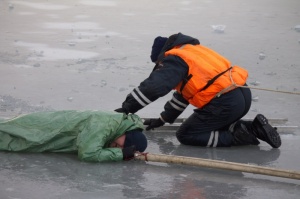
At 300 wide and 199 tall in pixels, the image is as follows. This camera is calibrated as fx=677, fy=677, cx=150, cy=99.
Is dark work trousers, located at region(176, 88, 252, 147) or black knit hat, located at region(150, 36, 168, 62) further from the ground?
black knit hat, located at region(150, 36, 168, 62)

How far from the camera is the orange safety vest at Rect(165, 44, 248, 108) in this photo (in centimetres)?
523

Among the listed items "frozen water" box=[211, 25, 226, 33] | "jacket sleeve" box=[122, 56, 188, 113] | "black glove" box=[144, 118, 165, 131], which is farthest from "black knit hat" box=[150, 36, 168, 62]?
"frozen water" box=[211, 25, 226, 33]

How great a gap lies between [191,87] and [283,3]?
780 cm

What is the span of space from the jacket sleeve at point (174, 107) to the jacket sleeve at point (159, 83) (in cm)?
46

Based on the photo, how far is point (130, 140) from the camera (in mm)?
4926

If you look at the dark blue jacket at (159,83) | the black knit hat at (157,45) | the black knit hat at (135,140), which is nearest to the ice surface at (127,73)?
the black knit hat at (135,140)

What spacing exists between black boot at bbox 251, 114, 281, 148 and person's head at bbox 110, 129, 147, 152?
3.25ft

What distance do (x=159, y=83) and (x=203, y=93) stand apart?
40 cm

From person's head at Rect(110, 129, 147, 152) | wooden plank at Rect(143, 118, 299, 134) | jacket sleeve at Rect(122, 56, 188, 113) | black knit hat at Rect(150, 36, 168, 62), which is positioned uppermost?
black knit hat at Rect(150, 36, 168, 62)

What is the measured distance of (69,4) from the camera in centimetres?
1207

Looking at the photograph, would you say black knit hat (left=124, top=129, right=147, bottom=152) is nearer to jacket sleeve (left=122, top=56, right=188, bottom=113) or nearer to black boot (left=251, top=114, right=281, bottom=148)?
jacket sleeve (left=122, top=56, right=188, bottom=113)

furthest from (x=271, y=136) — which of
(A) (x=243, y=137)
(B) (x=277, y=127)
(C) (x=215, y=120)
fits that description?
(B) (x=277, y=127)

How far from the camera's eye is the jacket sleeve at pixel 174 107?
5629 millimetres

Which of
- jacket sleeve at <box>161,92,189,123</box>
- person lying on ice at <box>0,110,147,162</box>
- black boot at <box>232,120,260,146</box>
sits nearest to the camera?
person lying on ice at <box>0,110,147,162</box>
